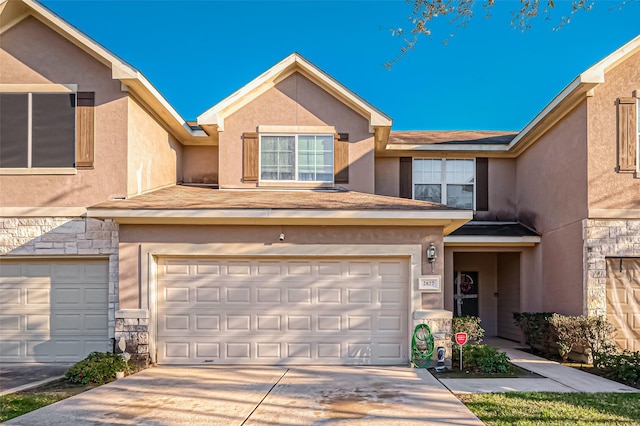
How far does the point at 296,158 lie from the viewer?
12570 mm

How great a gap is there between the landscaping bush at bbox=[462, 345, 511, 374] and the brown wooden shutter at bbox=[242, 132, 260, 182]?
6.42m

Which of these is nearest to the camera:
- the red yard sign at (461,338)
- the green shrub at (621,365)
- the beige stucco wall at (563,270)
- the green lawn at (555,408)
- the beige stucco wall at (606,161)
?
the green lawn at (555,408)

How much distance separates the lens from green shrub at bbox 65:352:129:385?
8.20 meters

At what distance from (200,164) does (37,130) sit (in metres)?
4.26

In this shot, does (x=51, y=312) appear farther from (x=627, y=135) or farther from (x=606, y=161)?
(x=627, y=135)

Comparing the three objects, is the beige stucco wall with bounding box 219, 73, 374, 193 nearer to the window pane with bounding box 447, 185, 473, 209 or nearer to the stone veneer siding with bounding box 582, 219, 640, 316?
the window pane with bounding box 447, 185, 473, 209

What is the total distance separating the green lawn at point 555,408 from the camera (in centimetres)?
607

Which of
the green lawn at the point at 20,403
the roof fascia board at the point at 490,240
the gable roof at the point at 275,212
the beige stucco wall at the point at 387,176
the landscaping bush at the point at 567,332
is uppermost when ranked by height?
the beige stucco wall at the point at 387,176

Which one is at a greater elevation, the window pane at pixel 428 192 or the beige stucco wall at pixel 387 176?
the beige stucco wall at pixel 387 176

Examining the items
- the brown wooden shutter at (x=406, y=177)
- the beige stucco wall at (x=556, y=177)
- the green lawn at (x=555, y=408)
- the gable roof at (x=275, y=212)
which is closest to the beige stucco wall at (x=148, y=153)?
the gable roof at (x=275, y=212)

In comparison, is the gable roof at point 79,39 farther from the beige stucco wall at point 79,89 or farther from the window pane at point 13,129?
the window pane at point 13,129

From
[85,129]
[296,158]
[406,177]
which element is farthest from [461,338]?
[85,129]

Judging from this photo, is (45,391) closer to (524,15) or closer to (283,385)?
(283,385)

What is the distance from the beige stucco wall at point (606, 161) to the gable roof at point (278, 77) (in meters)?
4.48
